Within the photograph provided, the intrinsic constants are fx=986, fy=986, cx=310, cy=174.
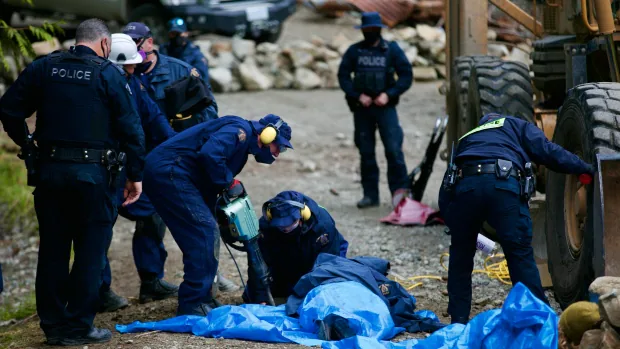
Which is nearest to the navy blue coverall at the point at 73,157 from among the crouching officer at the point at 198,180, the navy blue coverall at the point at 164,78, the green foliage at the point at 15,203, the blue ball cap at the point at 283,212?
the crouching officer at the point at 198,180

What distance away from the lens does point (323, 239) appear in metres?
6.84

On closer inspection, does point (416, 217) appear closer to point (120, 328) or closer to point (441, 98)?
point (120, 328)

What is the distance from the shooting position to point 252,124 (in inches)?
250

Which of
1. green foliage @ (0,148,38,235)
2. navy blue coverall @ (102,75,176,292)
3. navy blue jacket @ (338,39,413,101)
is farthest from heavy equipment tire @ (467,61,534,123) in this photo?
green foliage @ (0,148,38,235)

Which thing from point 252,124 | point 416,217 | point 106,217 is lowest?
point 416,217

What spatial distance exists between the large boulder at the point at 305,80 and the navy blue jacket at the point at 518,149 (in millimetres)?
11294

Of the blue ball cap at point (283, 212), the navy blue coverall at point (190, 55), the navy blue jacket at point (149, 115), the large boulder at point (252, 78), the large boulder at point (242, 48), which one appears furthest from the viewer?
the large boulder at point (242, 48)

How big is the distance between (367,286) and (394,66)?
4470 millimetres

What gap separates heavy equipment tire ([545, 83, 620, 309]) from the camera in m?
5.50

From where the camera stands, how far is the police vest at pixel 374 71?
1024 cm

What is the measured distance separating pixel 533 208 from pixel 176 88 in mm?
2858

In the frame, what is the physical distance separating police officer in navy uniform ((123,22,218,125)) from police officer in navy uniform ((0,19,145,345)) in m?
1.52

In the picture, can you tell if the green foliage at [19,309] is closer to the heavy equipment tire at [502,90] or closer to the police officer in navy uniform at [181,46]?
the police officer in navy uniform at [181,46]

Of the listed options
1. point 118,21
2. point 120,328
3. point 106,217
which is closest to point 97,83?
point 106,217
